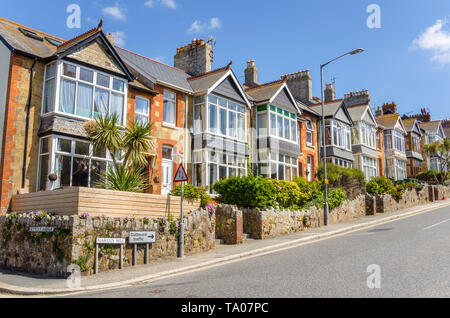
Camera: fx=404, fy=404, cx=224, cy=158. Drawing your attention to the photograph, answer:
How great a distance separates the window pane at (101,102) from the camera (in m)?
17.5

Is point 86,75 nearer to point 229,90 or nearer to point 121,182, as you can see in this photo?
→ point 121,182

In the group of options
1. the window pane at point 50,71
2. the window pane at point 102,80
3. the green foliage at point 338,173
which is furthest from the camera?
the green foliage at point 338,173

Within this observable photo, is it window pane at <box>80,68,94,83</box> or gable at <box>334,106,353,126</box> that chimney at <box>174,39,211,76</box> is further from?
gable at <box>334,106,353,126</box>

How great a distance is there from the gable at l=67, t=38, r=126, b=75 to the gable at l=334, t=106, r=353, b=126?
2104cm

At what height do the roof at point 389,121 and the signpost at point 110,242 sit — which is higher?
the roof at point 389,121

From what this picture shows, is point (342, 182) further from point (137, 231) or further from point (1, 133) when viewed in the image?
point (1, 133)

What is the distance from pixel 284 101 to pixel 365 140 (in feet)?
48.7

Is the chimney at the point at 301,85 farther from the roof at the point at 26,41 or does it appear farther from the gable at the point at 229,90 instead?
the roof at the point at 26,41

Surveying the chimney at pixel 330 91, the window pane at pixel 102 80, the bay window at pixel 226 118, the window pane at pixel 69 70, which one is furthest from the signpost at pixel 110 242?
the chimney at pixel 330 91

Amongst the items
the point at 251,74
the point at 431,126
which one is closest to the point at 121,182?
the point at 251,74

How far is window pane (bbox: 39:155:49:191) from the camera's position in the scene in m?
15.7

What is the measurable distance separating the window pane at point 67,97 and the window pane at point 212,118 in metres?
7.99

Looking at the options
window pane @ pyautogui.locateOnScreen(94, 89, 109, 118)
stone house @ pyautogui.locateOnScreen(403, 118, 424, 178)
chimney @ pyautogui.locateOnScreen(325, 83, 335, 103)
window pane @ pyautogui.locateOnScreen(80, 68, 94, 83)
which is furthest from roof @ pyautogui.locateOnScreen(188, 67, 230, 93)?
stone house @ pyautogui.locateOnScreen(403, 118, 424, 178)

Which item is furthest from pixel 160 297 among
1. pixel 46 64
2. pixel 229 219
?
pixel 46 64
